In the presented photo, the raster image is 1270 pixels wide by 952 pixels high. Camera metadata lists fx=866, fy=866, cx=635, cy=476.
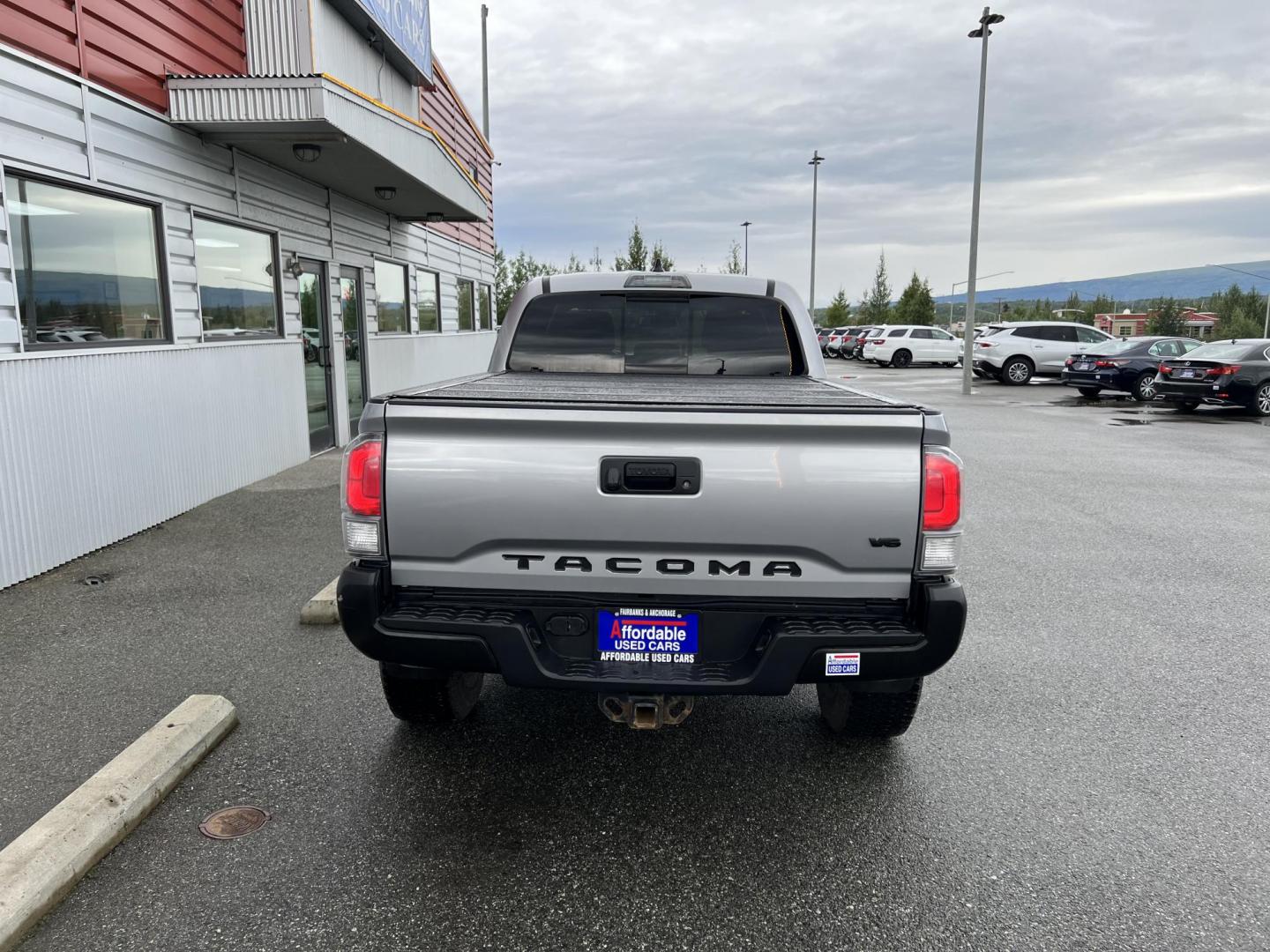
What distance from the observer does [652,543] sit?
8.93 ft

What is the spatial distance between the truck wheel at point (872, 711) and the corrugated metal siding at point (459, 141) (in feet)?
45.7

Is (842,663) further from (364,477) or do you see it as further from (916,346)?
(916,346)

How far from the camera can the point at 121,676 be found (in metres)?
4.26

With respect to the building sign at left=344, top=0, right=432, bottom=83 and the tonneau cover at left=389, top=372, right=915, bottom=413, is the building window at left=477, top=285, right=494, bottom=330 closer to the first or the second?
the building sign at left=344, top=0, right=432, bottom=83

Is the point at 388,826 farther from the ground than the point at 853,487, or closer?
closer

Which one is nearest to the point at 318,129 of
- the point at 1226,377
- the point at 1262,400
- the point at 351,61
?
the point at 351,61

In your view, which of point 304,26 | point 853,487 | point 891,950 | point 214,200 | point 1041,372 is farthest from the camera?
point 1041,372

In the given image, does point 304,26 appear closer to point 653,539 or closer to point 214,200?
point 214,200

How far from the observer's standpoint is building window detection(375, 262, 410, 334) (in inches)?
548

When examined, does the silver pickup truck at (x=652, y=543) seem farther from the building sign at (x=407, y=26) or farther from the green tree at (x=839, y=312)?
the green tree at (x=839, y=312)

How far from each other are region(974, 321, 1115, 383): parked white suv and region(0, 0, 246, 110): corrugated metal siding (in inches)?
873

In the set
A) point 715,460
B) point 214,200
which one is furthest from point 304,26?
point 715,460

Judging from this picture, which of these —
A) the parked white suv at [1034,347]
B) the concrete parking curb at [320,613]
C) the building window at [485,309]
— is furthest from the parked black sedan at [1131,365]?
the concrete parking curb at [320,613]

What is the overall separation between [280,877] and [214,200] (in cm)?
759
